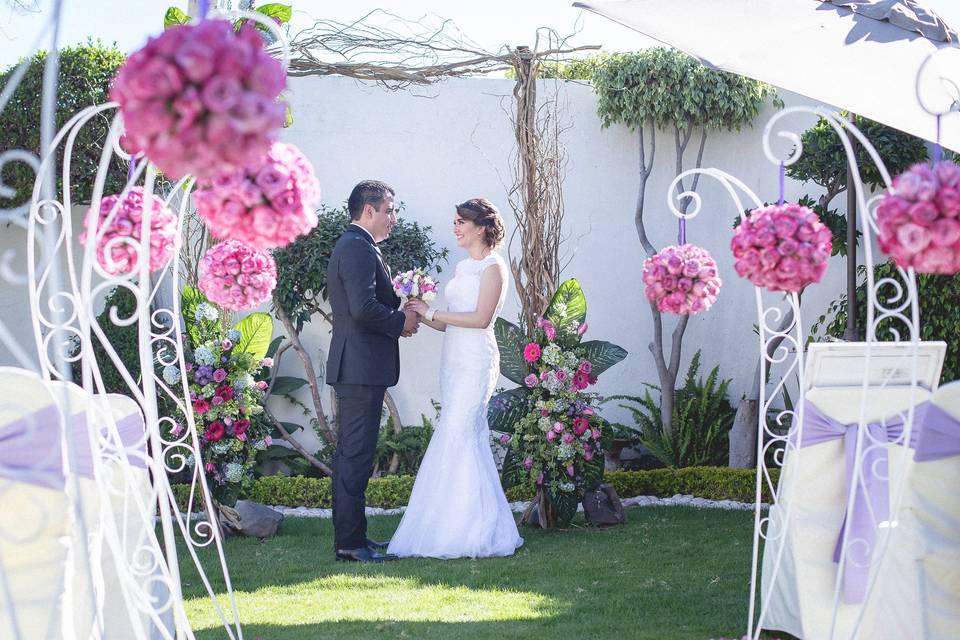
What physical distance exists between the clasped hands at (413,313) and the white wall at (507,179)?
2501mm

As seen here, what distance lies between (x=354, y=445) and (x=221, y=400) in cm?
114

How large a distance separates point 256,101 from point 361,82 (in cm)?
667

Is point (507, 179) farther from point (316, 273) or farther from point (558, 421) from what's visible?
point (558, 421)

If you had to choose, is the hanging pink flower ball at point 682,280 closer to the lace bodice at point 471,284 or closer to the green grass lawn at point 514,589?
the green grass lawn at point 514,589

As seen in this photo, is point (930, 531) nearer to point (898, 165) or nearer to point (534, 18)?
point (898, 165)

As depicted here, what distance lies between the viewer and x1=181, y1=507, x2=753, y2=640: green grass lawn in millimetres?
4188

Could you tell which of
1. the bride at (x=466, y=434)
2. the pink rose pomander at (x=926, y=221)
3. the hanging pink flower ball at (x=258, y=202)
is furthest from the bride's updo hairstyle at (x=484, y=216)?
the hanging pink flower ball at (x=258, y=202)

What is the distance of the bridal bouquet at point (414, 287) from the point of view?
226 inches

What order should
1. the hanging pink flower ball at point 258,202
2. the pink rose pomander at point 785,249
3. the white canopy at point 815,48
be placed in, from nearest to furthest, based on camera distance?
the hanging pink flower ball at point 258,202
the pink rose pomander at point 785,249
the white canopy at point 815,48

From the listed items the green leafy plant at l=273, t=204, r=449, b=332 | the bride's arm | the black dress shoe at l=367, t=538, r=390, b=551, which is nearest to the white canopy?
the bride's arm

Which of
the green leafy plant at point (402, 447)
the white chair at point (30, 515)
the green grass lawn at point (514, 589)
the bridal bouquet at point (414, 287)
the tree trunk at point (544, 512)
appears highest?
the bridal bouquet at point (414, 287)

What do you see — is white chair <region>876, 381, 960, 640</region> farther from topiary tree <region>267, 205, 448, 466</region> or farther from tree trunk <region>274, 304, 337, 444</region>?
tree trunk <region>274, 304, 337, 444</region>

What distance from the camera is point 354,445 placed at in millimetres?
5312

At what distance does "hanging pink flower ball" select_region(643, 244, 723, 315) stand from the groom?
216 centimetres
